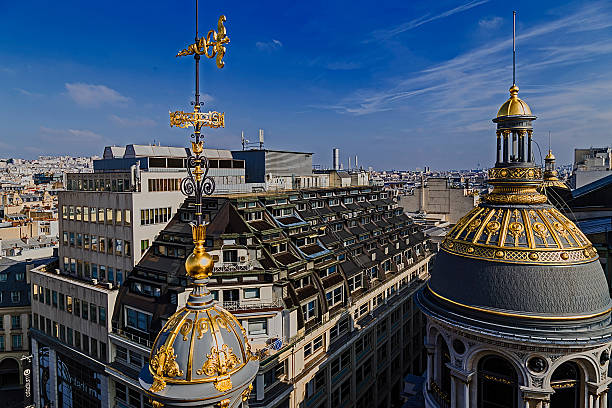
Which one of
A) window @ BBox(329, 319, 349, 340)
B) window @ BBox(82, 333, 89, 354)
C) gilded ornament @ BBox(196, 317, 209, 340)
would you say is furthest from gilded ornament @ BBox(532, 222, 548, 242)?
window @ BBox(82, 333, 89, 354)

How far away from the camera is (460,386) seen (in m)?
23.4

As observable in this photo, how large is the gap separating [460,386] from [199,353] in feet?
67.0

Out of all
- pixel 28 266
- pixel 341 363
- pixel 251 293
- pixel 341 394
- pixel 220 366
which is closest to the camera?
pixel 220 366

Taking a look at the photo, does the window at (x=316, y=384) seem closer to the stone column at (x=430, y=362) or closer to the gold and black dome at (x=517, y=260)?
the stone column at (x=430, y=362)

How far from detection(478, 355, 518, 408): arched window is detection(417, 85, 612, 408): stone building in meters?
0.05

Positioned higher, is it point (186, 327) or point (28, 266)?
point (186, 327)

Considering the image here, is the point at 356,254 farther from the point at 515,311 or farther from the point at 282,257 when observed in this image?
the point at 515,311

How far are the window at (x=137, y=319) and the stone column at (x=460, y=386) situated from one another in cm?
2896

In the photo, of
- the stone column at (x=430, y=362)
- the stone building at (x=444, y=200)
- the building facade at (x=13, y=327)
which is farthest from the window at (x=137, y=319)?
the stone building at (x=444, y=200)

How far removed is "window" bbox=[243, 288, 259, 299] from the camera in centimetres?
3816

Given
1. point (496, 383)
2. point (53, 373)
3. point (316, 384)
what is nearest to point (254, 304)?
point (316, 384)

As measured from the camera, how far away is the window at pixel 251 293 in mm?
38156

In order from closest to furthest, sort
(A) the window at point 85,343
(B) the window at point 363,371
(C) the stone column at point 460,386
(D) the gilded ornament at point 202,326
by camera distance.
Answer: (D) the gilded ornament at point 202,326
(C) the stone column at point 460,386
(A) the window at point 85,343
(B) the window at point 363,371

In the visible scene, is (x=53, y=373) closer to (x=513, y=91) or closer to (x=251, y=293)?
(x=251, y=293)
